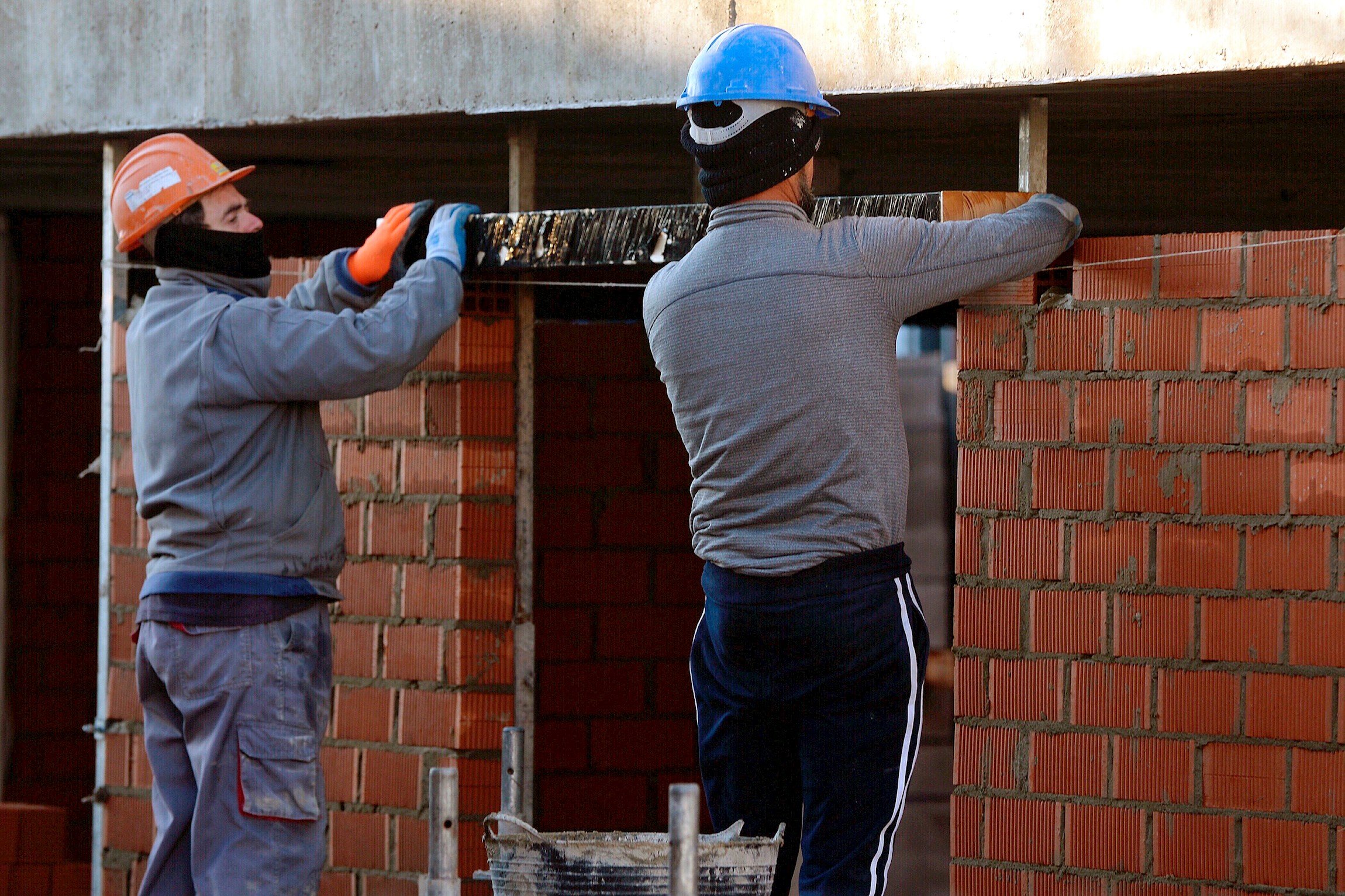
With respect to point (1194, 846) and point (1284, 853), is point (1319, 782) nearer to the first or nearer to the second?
point (1284, 853)

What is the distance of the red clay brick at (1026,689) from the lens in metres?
3.52

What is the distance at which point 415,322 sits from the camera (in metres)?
3.35

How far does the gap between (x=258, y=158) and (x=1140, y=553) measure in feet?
9.69

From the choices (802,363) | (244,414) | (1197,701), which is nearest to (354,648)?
(244,414)

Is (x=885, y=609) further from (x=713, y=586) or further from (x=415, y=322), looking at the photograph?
(x=415, y=322)

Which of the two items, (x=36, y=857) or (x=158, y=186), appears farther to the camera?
(x=36, y=857)

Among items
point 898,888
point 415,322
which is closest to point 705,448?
point 415,322

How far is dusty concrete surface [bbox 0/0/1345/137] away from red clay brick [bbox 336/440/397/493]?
88cm

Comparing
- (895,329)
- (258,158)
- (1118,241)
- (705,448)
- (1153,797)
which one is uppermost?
(258,158)

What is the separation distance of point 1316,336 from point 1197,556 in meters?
0.53

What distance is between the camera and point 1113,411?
3457mm

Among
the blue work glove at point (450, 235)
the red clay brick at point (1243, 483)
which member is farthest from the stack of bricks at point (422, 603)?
the red clay brick at point (1243, 483)

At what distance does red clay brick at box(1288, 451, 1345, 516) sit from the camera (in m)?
3.30

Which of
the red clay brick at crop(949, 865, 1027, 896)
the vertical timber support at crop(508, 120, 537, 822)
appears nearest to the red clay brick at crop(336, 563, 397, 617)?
the vertical timber support at crop(508, 120, 537, 822)
